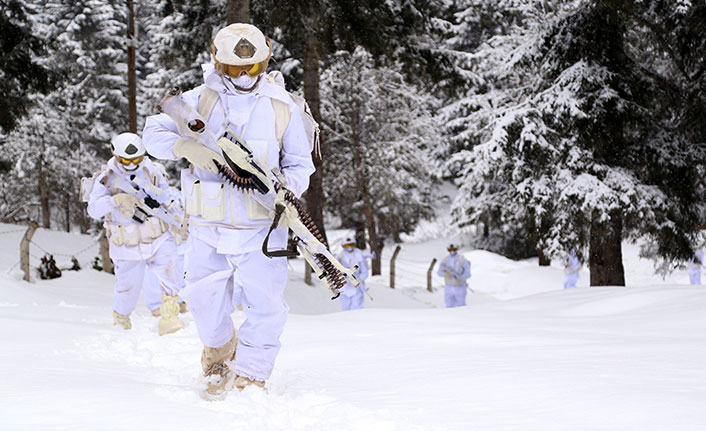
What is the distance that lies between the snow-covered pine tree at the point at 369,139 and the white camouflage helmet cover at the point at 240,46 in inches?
662

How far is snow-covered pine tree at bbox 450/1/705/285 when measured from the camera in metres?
10.6

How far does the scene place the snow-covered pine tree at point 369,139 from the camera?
2095 centimetres

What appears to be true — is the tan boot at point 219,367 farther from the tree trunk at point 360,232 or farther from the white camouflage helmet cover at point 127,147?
the tree trunk at point 360,232

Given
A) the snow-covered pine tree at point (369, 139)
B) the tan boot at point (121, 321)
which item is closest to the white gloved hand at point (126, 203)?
the tan boot at point (121, 321)

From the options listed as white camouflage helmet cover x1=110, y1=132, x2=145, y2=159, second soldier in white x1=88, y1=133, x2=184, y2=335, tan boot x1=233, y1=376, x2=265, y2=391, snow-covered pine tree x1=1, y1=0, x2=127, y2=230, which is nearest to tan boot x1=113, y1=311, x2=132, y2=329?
second soldier in white x1=88, y1=133, x2=184, y2=335

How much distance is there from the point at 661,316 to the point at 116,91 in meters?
28.1

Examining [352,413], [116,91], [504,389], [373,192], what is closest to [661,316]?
[504,389]

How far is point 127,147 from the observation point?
6.50m

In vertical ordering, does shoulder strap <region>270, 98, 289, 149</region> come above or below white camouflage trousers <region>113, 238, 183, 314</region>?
above

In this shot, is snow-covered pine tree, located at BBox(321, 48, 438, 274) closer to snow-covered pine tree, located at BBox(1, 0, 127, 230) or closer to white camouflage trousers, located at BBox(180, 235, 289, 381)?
snow-covered pine tree, located at BBox(1, 0, 127, 230)

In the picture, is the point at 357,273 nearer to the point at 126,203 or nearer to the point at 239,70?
the point at 126,203

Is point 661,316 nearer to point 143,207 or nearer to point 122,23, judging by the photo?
point 143,207

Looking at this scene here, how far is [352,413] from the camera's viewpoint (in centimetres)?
286

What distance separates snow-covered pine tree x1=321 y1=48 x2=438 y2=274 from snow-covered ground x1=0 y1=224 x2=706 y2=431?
44.6 feet
